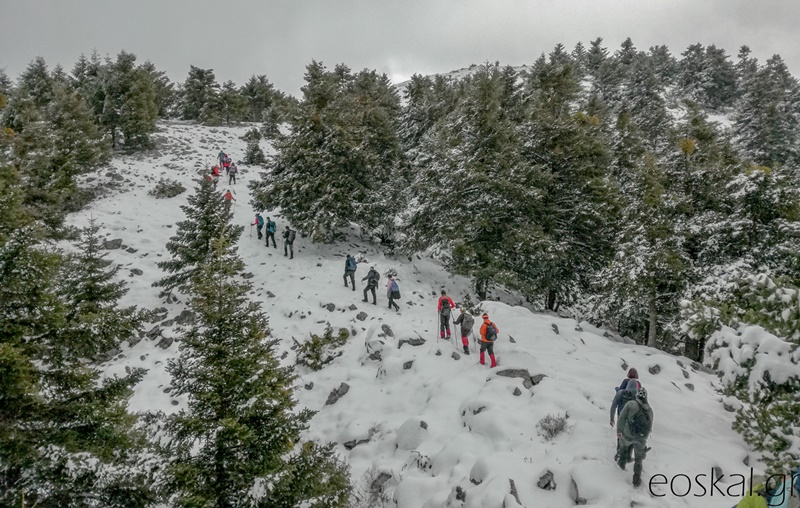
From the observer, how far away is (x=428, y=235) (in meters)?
21.4

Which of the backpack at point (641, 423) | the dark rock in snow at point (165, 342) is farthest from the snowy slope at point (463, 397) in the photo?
the backpack at point (641, 423)

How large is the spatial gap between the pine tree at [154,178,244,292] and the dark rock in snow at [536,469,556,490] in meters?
14.7

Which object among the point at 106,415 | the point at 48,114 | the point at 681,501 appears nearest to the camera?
the point at 681,501

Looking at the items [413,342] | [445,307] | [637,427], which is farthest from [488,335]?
[637,427]

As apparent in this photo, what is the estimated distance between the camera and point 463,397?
1101 centimetres

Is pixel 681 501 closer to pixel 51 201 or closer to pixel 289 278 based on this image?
pixel 289 278

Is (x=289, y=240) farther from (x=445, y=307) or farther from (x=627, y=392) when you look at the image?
(x=627, y=392)

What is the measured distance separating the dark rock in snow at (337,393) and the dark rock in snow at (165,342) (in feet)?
26.2

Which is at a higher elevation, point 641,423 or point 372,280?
point 372,280

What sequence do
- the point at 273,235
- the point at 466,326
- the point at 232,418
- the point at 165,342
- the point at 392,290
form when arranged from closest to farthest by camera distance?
1. the point at 232,418
2. the point at 466,326
3. the point at 165,342
4. the point at 392,290
5. the point at 273,235

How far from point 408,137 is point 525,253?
1527 cm

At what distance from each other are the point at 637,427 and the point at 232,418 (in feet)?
22.7

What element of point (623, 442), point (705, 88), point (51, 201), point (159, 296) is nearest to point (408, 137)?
point (159, 296)

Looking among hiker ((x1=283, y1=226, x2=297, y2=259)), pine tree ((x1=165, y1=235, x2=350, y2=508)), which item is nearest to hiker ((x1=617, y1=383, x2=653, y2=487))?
pine tree ((x1=165, y1=235, x2=350, y2=508))
